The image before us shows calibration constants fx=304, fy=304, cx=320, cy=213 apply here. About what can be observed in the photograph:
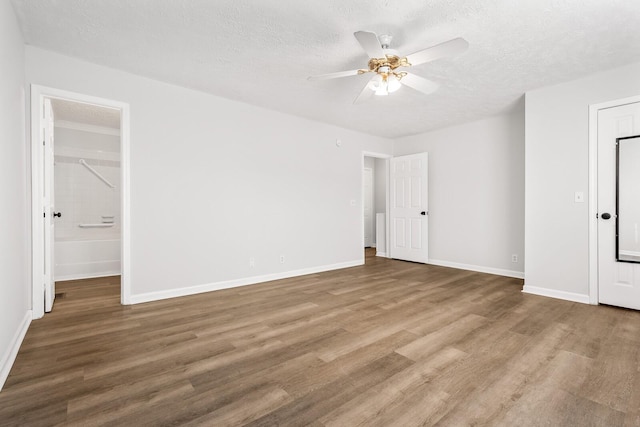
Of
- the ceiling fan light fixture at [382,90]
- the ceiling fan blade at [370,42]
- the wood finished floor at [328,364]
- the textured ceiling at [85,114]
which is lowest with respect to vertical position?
the wood finished floor at [328,364]

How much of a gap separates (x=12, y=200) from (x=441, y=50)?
3299mm

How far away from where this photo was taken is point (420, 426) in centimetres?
145

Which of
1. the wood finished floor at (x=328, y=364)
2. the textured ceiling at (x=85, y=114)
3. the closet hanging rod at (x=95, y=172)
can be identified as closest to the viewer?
the wood finished floor at (x=328, y=364)

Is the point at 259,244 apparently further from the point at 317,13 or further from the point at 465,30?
the point at 465,30

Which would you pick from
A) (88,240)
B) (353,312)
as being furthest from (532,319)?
(88,240)

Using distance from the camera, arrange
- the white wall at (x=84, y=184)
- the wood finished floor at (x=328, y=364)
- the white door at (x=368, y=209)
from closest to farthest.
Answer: the wood finished floor at (x=328, y=364) → the white wall at (x=84, y=184) → the white door at (x=368, y=209)

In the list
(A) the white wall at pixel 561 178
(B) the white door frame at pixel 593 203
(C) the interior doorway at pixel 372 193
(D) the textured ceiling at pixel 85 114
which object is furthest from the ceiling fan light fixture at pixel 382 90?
(C) the interior doorway at pixel 372 193

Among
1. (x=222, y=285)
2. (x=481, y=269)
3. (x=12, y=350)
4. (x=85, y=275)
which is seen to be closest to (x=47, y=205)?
(x=12, y=350)

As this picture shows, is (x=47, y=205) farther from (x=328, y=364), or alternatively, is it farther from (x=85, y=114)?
(x=328, y=364)

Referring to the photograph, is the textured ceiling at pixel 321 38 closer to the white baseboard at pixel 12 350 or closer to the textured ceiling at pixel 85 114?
the textured ceiling at pixel 85 114

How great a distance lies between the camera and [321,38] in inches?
101

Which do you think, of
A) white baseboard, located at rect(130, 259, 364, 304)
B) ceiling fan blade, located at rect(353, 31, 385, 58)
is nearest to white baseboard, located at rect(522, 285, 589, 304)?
white baseboard, located at rect(130, 259, 364, 304)

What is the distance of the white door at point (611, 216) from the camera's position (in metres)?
3.13

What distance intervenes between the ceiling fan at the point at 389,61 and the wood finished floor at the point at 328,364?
216cm
